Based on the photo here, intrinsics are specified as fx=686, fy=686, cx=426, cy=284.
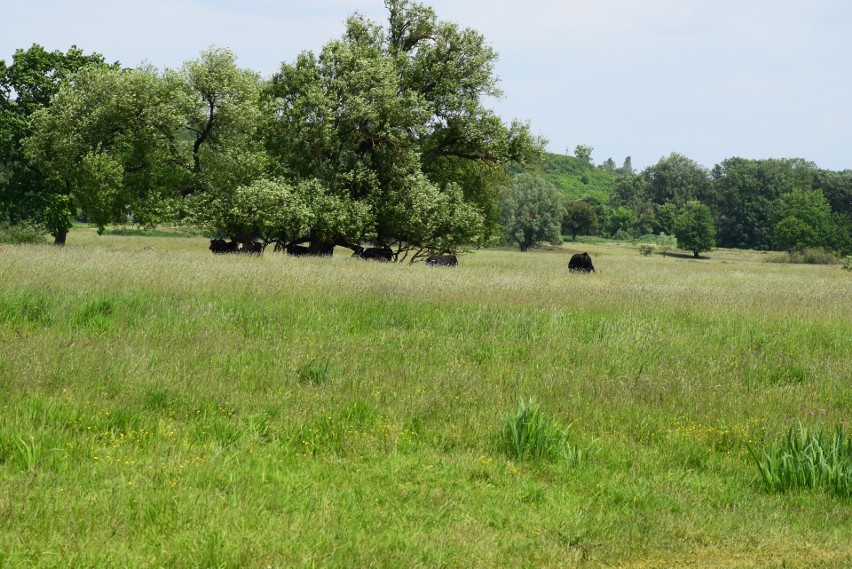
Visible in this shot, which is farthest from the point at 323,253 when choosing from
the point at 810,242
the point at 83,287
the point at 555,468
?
the point at 810,242

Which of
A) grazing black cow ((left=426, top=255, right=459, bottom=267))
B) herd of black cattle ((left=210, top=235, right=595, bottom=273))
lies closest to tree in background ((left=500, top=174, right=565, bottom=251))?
grazing black cow ((left=426, top=255, right=459, bottom=267))

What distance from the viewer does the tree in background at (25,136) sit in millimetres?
33875

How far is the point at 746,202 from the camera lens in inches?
4673

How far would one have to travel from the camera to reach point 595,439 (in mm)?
6855

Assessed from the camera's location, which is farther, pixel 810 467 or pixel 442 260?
pixel 442 260

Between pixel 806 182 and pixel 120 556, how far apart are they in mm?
A: 136547

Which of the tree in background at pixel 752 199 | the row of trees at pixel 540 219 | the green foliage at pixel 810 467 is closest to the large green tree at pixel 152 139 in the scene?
the green foliage at pixel 810 467

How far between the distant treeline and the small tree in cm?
905

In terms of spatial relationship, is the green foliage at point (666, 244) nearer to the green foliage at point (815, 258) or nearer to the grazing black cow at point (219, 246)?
the green foliage at point (815, 258)

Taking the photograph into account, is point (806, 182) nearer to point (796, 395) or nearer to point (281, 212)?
point (281, 212)

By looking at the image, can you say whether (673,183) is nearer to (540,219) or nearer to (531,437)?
(540,219)

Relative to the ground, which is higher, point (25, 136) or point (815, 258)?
point (25, 136)

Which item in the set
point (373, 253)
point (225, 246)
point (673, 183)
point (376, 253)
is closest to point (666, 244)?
point (673, 183)

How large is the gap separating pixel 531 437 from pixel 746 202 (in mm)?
125666
